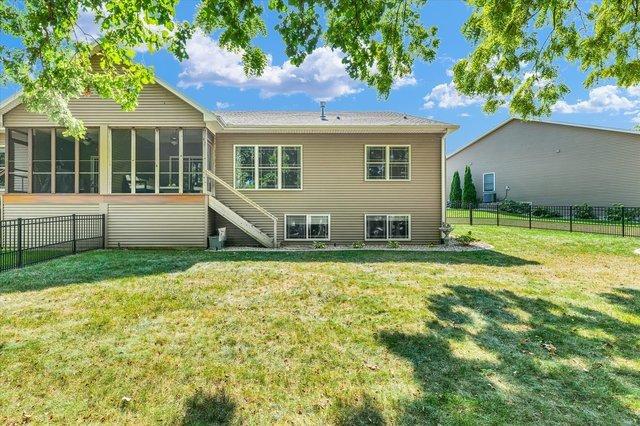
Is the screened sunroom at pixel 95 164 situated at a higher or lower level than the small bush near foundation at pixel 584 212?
higher

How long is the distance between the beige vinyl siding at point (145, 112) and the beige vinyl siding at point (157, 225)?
291 centimetres

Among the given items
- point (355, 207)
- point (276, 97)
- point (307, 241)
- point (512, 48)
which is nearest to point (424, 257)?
point (355, 207)

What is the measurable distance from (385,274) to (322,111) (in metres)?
10.2

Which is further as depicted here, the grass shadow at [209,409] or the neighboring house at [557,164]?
the neighboring house at [557,164]

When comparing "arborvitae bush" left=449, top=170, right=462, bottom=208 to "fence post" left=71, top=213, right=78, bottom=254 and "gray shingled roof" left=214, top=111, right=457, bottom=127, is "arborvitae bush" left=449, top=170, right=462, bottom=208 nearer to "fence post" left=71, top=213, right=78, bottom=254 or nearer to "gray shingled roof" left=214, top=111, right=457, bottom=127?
"gray shingled roof" left=214, top=111, right=457, bottom=127

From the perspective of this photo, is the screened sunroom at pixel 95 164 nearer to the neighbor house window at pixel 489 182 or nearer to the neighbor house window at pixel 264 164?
the neighbor house window at pixel 264 164

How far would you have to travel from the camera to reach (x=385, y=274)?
7.68 metres

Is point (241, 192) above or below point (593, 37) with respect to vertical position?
below

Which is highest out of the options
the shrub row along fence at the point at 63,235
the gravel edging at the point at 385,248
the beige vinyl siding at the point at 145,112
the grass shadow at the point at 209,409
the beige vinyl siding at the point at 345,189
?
the beige vinyl siding at the point at 145,112

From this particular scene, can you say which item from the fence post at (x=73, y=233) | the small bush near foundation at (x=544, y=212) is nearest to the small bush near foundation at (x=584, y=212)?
the small bush near foundation at (x=544, y=212)

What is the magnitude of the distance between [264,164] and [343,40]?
6.77 metres

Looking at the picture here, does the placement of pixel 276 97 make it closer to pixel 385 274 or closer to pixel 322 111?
pixel 322 111

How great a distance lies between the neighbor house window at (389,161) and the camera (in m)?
13.0

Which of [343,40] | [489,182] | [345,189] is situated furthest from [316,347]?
[489,182]
